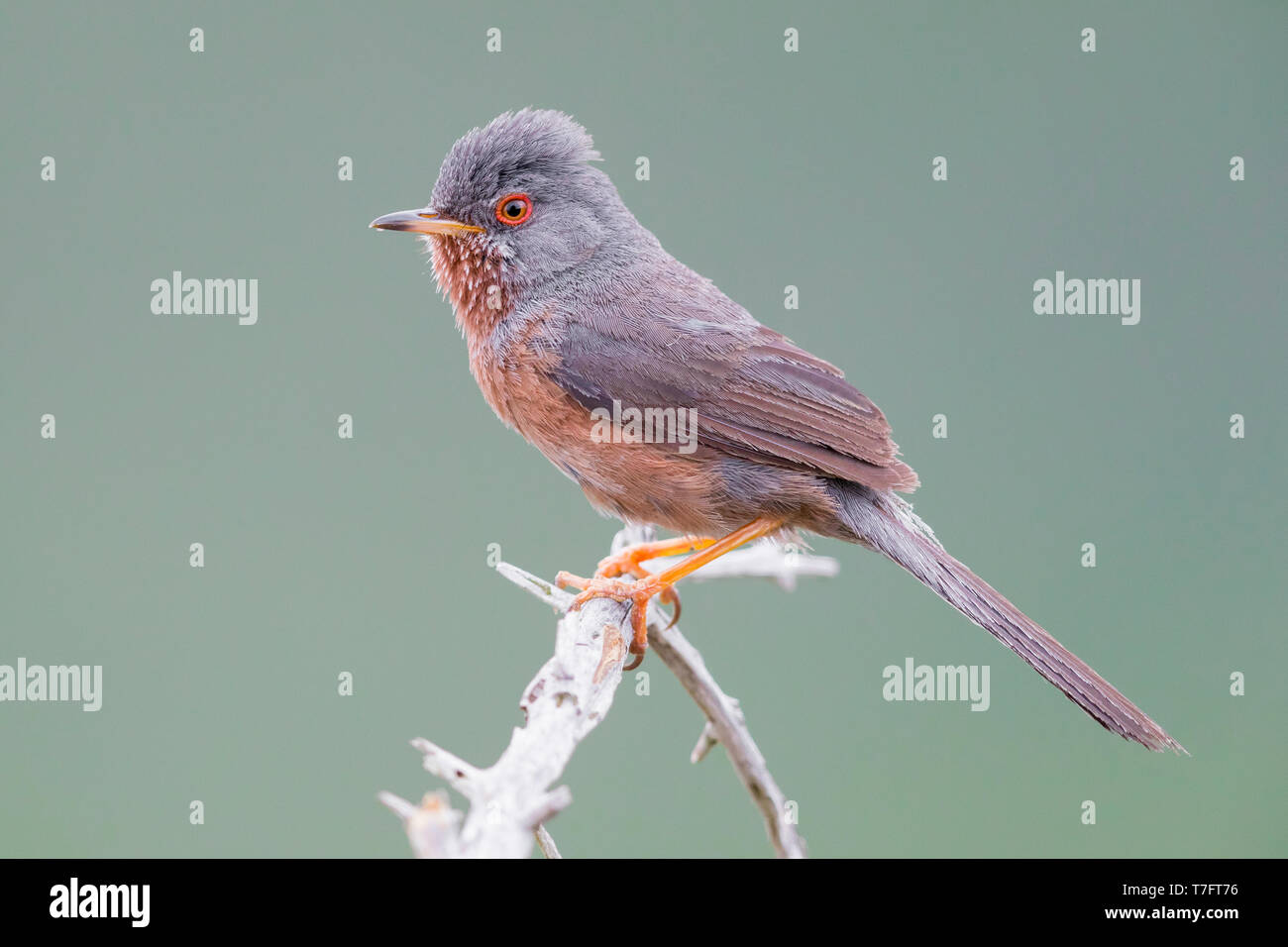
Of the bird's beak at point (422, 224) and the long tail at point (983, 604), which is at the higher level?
the bird's beak at point (422, 224)

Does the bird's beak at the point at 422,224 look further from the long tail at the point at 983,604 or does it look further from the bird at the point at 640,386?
the long tail at the point at 983,604

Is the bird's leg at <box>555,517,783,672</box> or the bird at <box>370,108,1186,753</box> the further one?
the bird at <box>370,108,1186,753</box>

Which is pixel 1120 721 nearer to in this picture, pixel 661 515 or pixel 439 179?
pixel 661 515

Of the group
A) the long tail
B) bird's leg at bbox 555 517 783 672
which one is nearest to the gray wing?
the long tail

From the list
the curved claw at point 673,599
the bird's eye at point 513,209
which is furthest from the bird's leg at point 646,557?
the bird's eye at point 513,209

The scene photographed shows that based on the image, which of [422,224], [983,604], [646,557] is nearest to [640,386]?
[646,557]

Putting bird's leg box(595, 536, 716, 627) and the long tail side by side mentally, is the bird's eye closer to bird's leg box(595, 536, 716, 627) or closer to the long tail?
bird's leg box(595, 536, 716, 627)

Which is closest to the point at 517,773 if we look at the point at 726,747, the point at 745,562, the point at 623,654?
the point at 623,654
